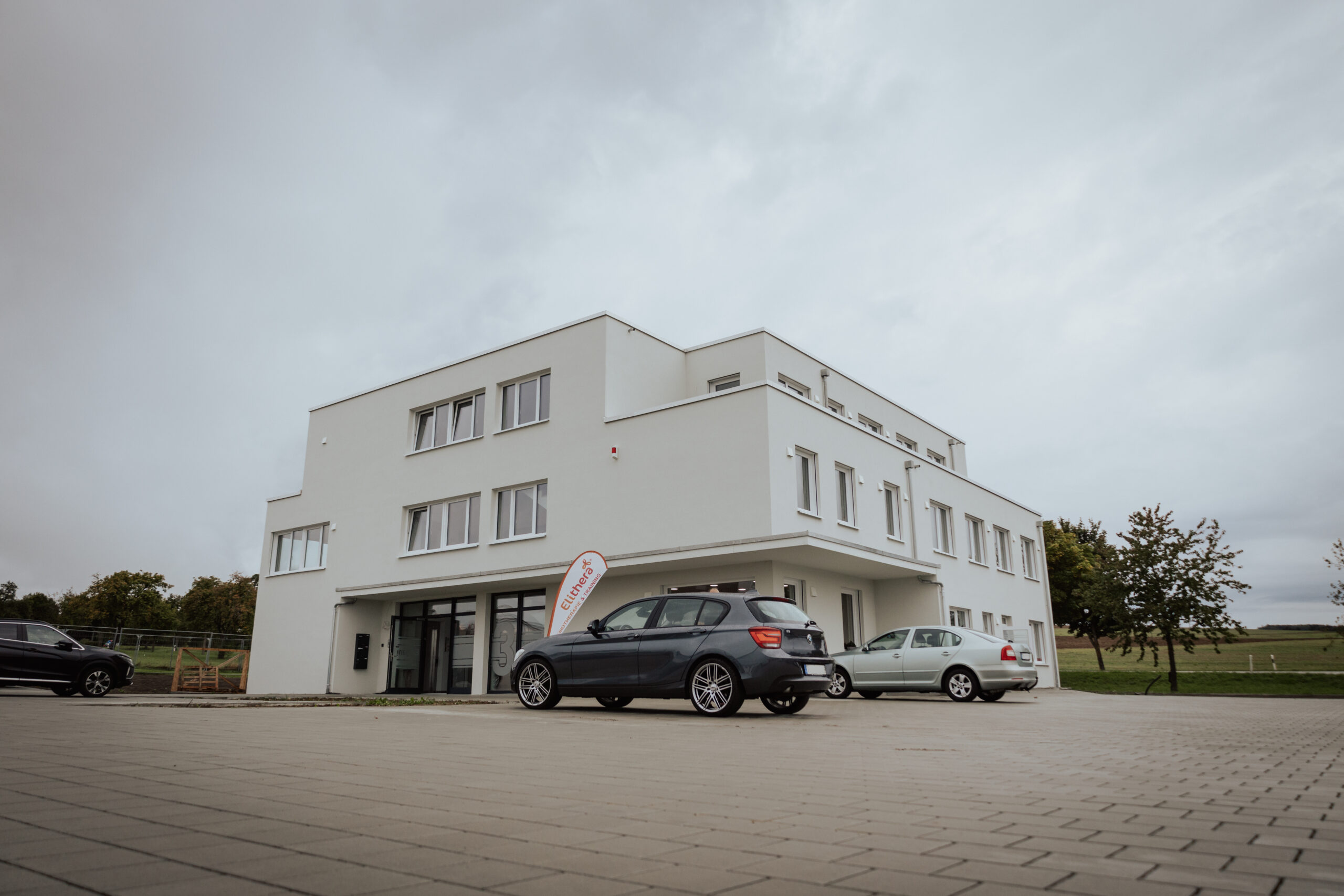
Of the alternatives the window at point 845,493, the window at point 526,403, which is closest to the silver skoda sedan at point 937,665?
the window at point 845,493

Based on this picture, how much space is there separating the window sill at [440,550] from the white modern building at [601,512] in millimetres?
61

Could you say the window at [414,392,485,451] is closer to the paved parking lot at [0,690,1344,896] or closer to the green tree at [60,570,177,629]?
the paved parking lot at [0,690,1344,896]

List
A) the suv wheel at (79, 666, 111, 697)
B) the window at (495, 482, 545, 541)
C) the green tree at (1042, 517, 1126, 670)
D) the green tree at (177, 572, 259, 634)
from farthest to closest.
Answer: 1. the green tree at (177, 572, 259, 634)
2. the green tree at (1042, 517, 1126, 670)
3. the window at (495, 482, 545, 541)
4. the suv wheel at (79, 666, 111, 697)

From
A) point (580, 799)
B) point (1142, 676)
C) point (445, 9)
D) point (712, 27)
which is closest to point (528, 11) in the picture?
point (445, 9)

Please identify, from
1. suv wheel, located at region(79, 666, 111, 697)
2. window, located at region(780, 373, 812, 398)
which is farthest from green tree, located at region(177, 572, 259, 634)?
window, located at region(780, 373, 812, 398)

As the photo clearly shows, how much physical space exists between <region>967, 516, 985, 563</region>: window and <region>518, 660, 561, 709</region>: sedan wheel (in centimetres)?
1794

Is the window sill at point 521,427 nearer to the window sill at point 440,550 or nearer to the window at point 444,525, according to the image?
the window at point 444,525

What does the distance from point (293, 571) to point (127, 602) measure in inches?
1724

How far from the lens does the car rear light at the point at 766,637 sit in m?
10.6

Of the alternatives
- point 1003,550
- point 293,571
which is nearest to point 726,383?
point 1003,550

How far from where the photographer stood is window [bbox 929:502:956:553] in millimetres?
Answer: 24516

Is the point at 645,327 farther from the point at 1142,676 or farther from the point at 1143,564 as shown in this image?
the point at 1142,676

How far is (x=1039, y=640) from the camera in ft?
99.2

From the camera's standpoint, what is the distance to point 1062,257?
2180 cm
